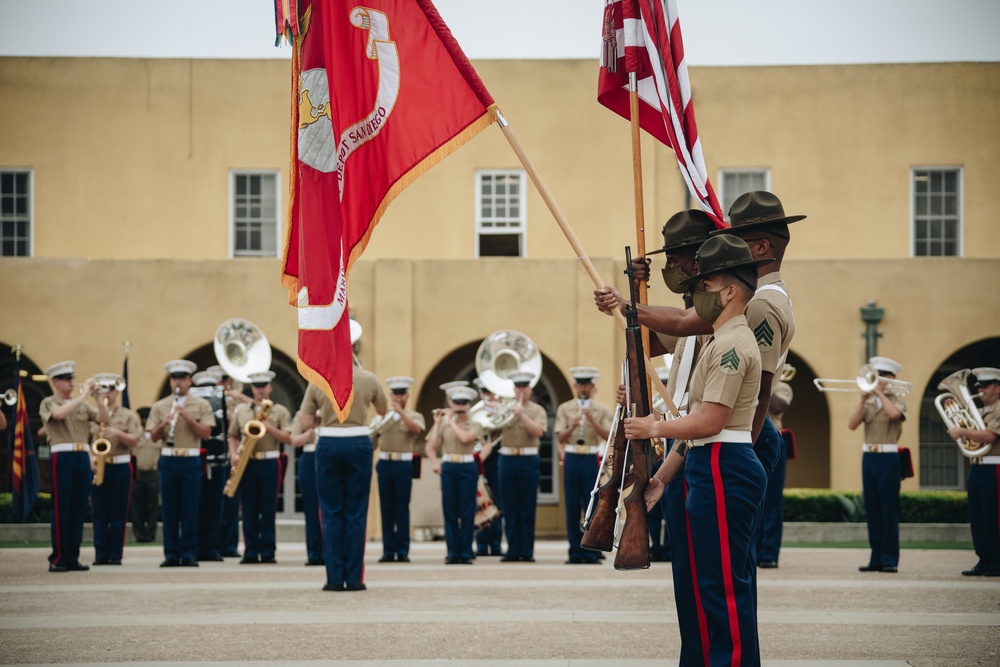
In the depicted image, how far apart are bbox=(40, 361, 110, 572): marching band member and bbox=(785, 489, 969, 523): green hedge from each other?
11529mm

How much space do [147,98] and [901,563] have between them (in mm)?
16007

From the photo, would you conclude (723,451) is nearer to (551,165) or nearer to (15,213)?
(551,165)

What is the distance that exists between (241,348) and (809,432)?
1167 centimetres

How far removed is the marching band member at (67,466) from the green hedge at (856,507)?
37.8 ft

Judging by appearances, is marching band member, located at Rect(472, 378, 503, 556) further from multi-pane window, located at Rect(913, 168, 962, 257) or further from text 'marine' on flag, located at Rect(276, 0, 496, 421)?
multi-pane window, located at Rect(913, 168, 962, 257)

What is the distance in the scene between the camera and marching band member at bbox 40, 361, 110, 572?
15.1m

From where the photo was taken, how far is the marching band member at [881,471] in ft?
48.3

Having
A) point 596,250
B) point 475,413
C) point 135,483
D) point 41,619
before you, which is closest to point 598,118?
point 596,250

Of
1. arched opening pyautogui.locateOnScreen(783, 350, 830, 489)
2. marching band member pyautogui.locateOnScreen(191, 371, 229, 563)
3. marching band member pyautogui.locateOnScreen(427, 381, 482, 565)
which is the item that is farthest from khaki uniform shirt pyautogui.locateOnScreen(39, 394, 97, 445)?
arched opening pyautogui.locateOnScreen(783, 350, 830, 489)

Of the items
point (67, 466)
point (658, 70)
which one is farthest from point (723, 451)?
point (67, 466)

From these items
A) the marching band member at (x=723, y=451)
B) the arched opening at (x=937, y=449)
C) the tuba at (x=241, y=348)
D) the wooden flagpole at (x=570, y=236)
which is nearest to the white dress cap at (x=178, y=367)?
the tuba at (x=241, y=348)

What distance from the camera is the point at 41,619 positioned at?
1059 cm

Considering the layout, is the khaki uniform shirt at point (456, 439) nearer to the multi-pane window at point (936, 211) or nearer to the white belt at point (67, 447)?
the white belt at point (67, 447)

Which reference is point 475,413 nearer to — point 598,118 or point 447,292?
point 447,292
